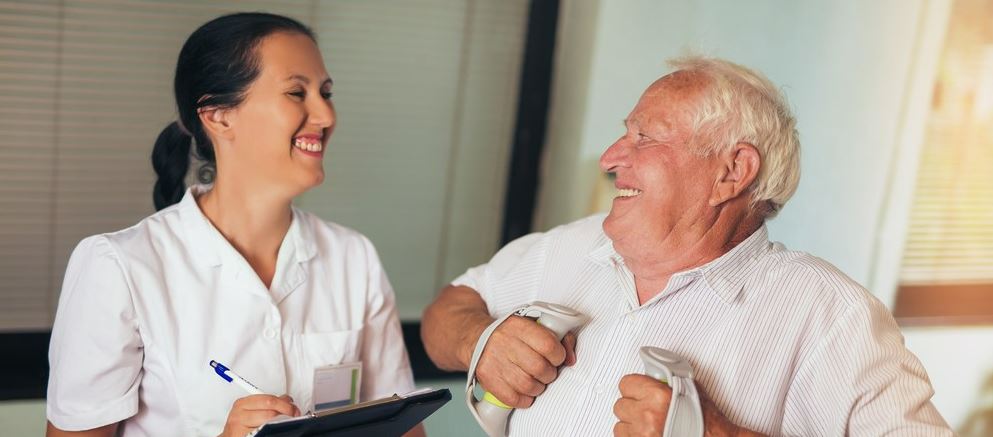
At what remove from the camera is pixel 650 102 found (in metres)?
1.75

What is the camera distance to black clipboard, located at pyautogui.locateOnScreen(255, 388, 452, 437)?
4.66ft

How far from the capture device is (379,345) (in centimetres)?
200

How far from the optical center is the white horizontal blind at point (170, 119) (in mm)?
2607

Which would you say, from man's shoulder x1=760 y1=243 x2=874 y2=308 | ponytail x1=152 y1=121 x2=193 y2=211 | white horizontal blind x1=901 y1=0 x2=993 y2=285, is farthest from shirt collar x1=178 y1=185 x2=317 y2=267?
white horizontal blind x1=901 y1=0 x2=993 y2=285

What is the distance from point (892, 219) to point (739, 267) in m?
1.64

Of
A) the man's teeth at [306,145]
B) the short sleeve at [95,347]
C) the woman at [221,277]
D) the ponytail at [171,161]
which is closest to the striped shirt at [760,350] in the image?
the woman at [221,277]

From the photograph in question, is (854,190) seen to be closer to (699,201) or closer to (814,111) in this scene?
(814,111)

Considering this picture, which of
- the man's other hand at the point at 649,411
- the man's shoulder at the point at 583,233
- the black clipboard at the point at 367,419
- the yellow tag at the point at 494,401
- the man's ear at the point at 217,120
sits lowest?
the yellow tag at the point at 494,401

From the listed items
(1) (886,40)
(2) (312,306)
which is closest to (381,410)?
(2) (312,306)

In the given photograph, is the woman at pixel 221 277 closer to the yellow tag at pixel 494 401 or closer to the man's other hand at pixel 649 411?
the yellow tag at pixel 494 401

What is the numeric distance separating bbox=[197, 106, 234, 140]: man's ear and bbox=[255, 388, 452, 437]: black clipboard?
0.63 metres

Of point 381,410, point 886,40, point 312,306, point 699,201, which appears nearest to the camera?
point 381,410

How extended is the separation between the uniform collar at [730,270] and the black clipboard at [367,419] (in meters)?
0.48

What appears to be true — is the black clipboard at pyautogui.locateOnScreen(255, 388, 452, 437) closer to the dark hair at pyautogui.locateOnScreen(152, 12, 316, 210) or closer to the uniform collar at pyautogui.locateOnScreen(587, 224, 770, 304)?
the uniform collar at pyautogui.locateOnScreen(587, 224, 770, 304)
